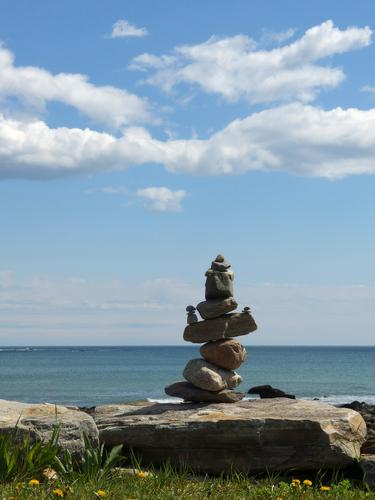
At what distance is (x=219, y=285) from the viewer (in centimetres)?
1502

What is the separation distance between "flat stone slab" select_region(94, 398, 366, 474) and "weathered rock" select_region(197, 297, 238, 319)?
2831mm

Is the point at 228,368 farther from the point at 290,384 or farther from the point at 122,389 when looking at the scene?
the point at 290,384

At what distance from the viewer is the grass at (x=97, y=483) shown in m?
8.02

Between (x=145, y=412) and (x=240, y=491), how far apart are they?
195 inches

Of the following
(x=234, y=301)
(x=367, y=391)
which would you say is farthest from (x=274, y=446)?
(x=367, y=391)

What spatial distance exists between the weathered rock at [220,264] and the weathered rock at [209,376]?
189cm

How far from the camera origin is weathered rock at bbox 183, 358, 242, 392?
14.4m

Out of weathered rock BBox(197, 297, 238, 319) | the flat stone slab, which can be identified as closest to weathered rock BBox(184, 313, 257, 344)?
weathered rock BBox(197, 297, 238, 319)

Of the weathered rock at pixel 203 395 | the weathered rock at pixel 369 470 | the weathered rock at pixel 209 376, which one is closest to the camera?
the weathered rock at pixel 369 470

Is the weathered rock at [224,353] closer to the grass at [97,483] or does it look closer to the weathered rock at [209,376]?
the weathered rock at [209,376]

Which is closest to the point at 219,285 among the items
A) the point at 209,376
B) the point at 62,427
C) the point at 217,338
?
the point at 217,338

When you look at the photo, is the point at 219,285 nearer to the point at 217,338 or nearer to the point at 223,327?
the point at 223,327

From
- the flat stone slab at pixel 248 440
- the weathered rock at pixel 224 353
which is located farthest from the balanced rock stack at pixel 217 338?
the flat stone slab at pixel 248 440

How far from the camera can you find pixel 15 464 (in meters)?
8.84
